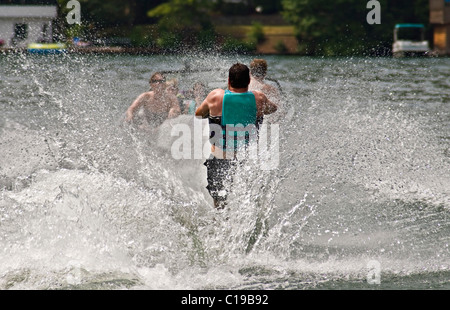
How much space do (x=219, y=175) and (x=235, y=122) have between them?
0.56 metres

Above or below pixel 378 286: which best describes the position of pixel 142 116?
above

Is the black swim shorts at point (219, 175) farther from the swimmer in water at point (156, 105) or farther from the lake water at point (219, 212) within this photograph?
the swimmer in water at point (156, 105)

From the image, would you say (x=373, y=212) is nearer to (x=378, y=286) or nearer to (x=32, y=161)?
(x=378, y=286)

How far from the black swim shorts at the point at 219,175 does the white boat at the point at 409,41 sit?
30.9 meters

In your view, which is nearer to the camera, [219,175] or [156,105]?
[219,175]

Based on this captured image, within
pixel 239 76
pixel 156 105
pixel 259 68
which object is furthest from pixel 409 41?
pixel 239 76

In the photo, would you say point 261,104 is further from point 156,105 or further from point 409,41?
point 409,41

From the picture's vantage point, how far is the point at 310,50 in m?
51.5

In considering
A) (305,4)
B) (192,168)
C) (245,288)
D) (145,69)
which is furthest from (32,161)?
(305,4)

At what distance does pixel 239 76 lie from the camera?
642 cm

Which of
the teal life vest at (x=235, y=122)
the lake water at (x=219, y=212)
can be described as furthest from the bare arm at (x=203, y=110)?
the lake water at (x=219, y=212)

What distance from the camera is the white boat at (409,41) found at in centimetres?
3825

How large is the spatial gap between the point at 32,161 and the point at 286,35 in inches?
1941

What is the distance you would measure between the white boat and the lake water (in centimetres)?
2459
